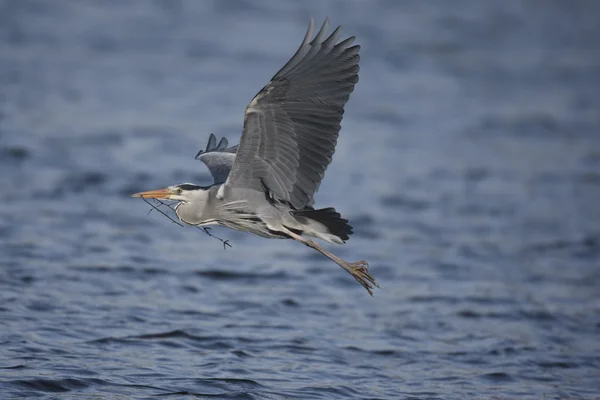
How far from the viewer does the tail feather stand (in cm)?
702

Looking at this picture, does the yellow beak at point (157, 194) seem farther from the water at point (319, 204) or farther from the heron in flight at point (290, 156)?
the water at point (319, 204)

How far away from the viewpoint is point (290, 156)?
7.09m

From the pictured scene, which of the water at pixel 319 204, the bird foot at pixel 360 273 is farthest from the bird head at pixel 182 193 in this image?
the water at pixel 319 204

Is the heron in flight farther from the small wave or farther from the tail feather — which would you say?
the small wave

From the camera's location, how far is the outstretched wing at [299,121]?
269 inches

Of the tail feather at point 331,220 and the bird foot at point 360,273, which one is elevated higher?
the tail feather at point 331,220

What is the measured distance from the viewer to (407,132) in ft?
47.3

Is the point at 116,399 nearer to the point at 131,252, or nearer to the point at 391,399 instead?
the point at 391,399

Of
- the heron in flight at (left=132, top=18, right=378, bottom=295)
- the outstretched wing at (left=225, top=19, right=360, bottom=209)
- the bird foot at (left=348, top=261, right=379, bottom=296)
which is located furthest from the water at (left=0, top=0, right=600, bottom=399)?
the outstretched wing at (left=225, top=19, right=360, bottom=209)

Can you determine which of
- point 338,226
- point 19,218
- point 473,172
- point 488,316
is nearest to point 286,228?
point 338,226

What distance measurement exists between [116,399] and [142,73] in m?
9.39

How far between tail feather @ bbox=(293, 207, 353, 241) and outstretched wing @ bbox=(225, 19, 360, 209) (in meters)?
0.14

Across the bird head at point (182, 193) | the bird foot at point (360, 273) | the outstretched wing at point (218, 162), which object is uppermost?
the outstretched wing at point (218, 162)

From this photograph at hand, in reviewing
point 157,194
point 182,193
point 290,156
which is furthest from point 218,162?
point 290,156
